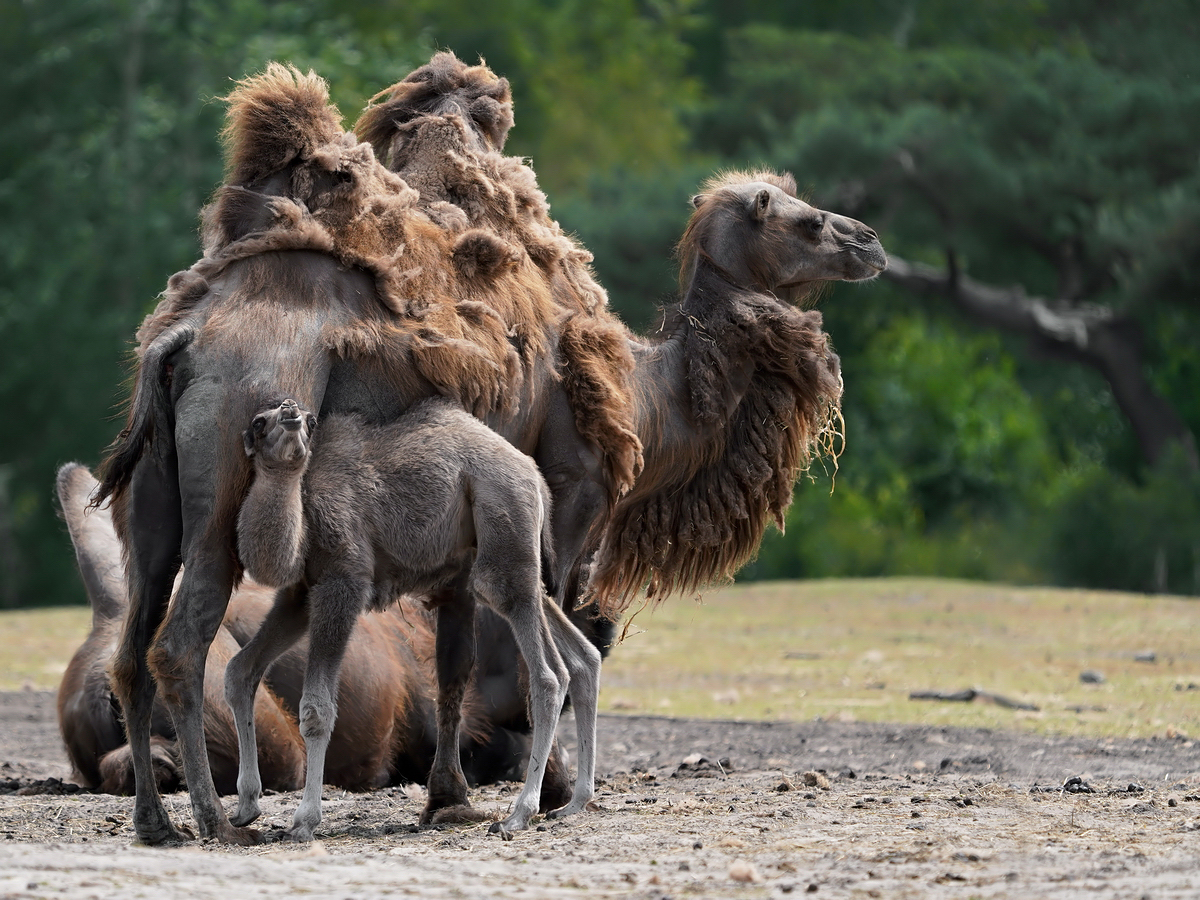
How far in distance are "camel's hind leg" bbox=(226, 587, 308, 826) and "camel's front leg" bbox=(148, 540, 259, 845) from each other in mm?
122

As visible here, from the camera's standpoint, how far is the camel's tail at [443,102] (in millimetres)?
7773

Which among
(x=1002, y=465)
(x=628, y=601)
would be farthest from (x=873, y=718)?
(x=1002, y=465)

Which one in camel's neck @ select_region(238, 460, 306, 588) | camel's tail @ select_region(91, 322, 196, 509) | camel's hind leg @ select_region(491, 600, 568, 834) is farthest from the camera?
camel's hind leg @ select_region(491, 600, 568, 834)

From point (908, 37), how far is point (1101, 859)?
36.0 meters

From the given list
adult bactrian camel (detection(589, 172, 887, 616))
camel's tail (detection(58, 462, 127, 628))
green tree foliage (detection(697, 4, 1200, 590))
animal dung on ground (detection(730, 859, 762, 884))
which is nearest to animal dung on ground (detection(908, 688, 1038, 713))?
adult bactrian camel (detection(589, 172, 887, 616))

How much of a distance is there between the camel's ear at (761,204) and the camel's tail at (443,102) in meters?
1.22

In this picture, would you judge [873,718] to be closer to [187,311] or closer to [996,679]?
[996,679]

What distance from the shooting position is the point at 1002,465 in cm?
2605

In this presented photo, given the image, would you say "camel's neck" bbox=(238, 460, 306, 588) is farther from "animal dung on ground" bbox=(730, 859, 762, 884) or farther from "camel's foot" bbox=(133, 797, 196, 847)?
"animal dung on ground" bbox=(730, 859, 762, 884)

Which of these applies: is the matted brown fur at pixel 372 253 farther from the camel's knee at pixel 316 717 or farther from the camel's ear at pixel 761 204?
the camel's ear at pixel 761 204

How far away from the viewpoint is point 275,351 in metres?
6.12

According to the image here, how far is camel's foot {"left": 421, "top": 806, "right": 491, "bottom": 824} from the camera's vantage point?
6527 mm

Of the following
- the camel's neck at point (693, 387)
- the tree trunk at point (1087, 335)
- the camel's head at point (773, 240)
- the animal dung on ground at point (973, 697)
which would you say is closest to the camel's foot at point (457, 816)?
the camel's neck at point (693, 387)

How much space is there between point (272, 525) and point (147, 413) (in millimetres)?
718
